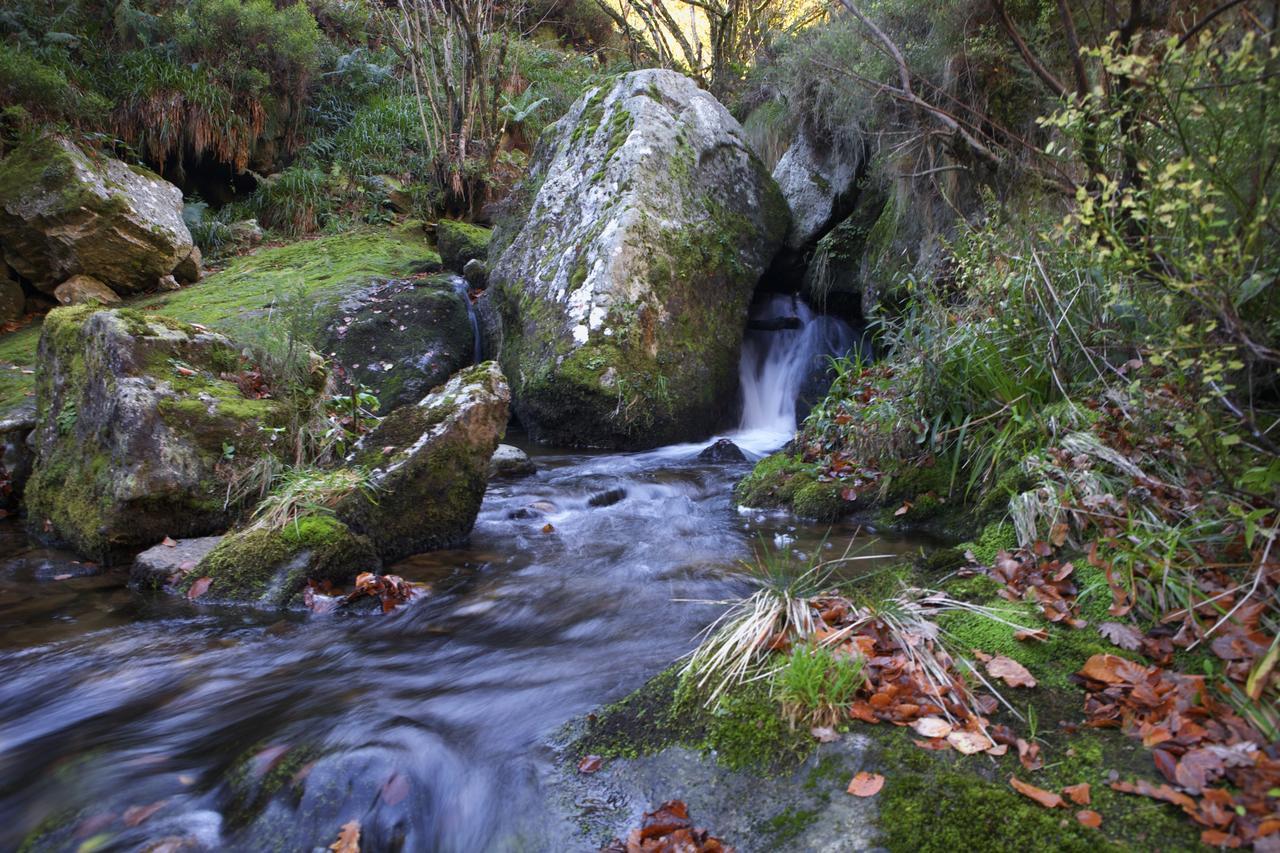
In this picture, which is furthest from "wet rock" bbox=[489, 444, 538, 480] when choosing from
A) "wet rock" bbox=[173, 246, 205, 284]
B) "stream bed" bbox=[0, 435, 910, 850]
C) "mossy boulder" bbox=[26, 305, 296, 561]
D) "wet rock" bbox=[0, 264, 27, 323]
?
"wet rock" bbox=[0, 264, 27, 323]

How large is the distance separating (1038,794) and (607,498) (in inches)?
181

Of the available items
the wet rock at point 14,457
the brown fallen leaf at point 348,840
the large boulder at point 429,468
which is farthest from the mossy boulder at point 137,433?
the brown fallen leaf at point 348,840

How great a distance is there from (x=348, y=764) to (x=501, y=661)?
3.48ft

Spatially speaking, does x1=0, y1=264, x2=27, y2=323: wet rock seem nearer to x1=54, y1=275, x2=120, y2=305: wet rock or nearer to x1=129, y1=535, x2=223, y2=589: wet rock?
x1=54, y1=275, x2=120, y2=305: wet rock

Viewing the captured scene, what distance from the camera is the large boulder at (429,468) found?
196 inches

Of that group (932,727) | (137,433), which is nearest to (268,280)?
(137,433)

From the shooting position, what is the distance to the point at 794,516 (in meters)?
5.52

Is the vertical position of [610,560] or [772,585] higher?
[772,585]

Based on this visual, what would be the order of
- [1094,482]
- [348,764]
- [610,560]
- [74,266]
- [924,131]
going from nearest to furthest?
[348,764] → [1094,482] → [610,560] → [924,131] → [74,266]

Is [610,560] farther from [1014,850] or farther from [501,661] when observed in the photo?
[1014,850]

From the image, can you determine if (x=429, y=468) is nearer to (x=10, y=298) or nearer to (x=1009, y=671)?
(x=1009, y=671)

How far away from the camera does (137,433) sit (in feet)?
16.6

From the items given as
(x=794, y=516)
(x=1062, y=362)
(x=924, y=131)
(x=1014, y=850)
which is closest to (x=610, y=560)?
(x=794, y=516)

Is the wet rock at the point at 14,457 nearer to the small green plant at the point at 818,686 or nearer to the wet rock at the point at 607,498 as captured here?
the wet rock at the point at 607,498
